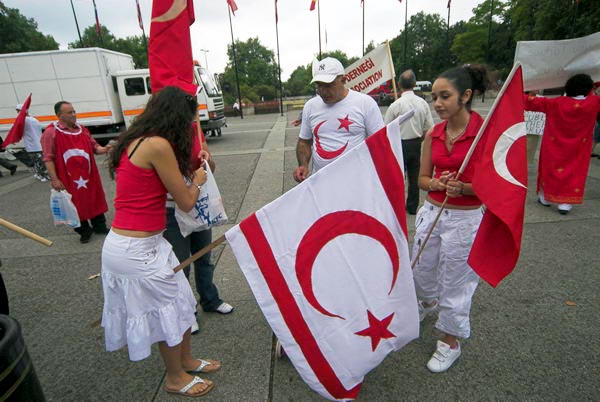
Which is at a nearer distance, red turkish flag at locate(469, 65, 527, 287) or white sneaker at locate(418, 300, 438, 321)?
red turkish flag at locate(469, 65, 527, 287)

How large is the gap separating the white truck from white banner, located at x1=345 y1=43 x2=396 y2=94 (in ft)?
32.0

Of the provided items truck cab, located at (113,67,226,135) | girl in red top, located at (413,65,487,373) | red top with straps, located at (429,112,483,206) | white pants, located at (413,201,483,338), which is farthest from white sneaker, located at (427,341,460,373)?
truck cab, located at (113,67,226,135)

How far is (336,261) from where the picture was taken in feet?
5.54

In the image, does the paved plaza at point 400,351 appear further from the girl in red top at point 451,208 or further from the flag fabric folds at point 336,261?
the flag fabric folds at point 336,261

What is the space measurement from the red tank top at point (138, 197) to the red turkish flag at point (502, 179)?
164cm

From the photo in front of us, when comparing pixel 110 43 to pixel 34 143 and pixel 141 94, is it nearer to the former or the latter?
pixel 141 94

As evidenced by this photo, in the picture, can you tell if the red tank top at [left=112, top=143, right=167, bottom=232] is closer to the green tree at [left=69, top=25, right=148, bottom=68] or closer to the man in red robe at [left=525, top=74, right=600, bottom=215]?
the man in red robe at [left=525, top=74, right=600, bottom=215]

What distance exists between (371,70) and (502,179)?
3500 millimetres

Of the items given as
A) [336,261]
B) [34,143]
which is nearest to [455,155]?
[336,261]

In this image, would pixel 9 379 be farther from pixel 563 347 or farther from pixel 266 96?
pixel 266 96

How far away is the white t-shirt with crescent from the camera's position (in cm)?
302

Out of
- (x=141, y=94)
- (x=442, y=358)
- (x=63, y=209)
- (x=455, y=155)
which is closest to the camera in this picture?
(x=455, y=155)

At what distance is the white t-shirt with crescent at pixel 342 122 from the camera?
9.91 feet

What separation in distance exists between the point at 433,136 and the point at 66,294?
356 cm
